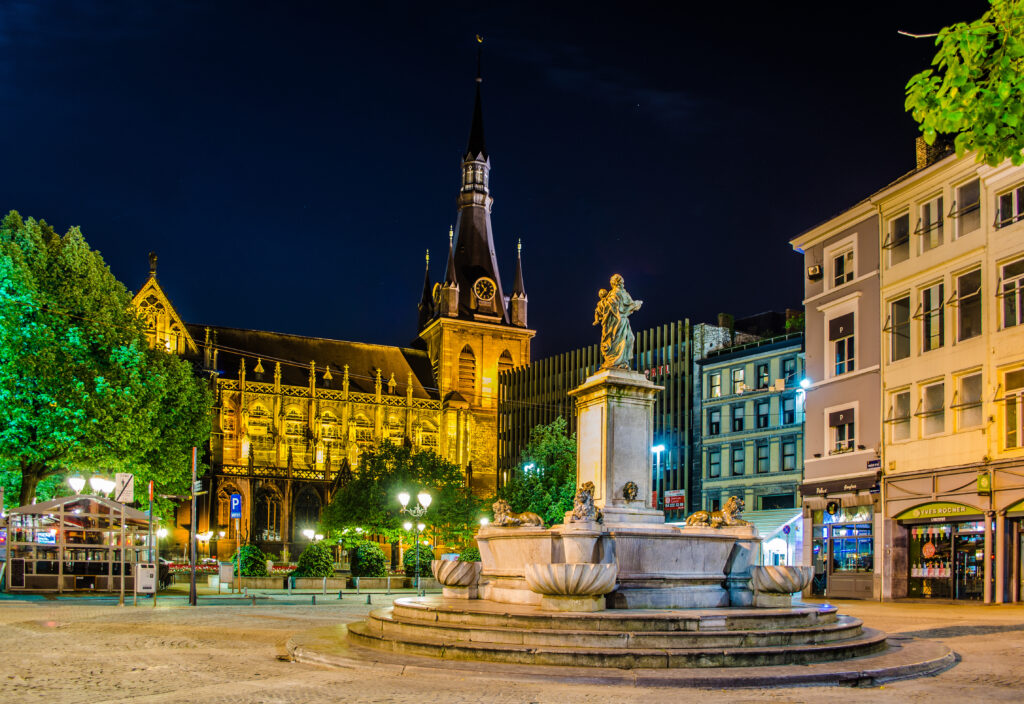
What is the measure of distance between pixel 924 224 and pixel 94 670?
93.5 ft

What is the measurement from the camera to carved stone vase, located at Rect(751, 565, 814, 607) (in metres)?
16.4

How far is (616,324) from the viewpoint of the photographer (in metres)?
18.5

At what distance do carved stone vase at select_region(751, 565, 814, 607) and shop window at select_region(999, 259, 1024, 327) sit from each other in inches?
618

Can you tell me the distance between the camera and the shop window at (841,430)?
36250 mm

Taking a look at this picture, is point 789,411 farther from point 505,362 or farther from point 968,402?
point 505,362

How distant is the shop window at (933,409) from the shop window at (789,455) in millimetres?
21595

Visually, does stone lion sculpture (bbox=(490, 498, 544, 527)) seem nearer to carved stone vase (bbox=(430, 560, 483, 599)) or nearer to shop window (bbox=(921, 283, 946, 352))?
carved stone vase (bbox=(430, 560, 483, 599))

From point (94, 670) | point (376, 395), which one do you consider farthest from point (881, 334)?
point (376, 395)

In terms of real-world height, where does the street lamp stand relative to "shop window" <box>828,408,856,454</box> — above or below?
below

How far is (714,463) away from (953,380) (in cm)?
2900

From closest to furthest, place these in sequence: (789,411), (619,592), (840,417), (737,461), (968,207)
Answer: (619,592) → (968,207) → (840,417) → (789,411) → (737,461)

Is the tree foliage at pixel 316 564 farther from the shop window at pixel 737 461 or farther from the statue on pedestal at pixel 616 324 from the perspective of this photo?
the statue on pedestal at pixel 616 324

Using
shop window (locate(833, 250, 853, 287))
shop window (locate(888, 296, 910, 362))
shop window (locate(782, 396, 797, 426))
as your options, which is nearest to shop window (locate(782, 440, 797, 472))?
shop window (locate(782, 396, 797, 426))

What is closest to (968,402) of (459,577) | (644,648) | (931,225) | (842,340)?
(931,225)
